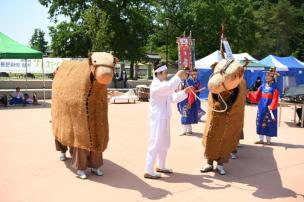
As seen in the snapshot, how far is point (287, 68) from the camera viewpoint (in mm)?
18875

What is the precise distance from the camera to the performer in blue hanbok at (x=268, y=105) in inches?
320

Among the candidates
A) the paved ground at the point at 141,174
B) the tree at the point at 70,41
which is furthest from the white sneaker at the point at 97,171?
the tree at the point at 70,41

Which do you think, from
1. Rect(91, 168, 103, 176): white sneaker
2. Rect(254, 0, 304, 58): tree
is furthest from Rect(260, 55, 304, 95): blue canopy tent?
Rect(254, 0, 304, 58): tree

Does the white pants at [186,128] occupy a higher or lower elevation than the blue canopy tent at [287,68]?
lower

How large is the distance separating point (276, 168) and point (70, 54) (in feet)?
82.7

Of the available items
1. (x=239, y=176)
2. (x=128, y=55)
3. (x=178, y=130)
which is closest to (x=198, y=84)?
(x=178, y=130)

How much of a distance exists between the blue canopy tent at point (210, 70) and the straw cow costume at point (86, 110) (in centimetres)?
1218

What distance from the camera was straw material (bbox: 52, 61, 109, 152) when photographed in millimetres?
5488

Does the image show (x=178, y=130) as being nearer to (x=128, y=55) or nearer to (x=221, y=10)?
(x=128, y=55)

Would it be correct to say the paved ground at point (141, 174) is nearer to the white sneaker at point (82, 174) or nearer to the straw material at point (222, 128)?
the white sneaker at point (82, 174)

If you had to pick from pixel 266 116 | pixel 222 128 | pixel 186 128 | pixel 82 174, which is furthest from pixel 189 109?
pixel 82 174

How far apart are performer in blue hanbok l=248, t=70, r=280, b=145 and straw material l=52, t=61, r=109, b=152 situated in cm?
399

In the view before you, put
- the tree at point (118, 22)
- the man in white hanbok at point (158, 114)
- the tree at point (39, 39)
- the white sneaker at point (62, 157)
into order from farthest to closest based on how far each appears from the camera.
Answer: the tree at point (39, 39) → the tree at point (118, 22) → the white sneaker at point (62, 157) → the man in white hanbok at point (158, 114)

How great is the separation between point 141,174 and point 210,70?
44.6ft
